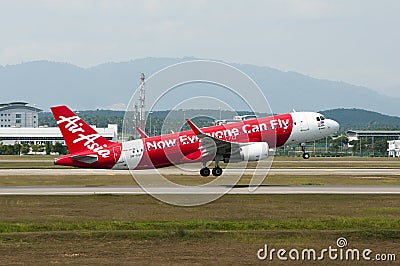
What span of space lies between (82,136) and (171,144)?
7.04 m

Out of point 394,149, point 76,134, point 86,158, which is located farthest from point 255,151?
point 394,149

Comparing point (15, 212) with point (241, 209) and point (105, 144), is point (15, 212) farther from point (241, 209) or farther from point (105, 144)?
point (105, 144)

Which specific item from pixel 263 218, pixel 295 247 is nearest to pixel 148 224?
pixel 263 218

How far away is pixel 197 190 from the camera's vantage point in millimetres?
53375

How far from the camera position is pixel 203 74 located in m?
48.7

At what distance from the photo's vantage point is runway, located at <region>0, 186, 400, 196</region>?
51375mm

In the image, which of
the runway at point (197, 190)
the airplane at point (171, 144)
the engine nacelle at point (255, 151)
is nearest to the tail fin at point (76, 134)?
the airplane at point (171, 144)

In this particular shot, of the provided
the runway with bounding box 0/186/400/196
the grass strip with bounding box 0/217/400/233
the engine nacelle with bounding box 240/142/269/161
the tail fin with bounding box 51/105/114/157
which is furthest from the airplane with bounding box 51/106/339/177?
the grass strip with bounding box 0/217/400/233

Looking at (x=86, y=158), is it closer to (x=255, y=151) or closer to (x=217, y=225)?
(x=255, y=151)

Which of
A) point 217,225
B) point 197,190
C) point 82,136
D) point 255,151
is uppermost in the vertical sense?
point 82,136

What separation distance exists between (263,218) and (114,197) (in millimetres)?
14165

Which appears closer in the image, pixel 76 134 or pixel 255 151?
pixel 255 151

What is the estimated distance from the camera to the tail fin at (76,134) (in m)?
59.8

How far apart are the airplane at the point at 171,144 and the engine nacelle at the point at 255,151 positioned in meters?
0.54
